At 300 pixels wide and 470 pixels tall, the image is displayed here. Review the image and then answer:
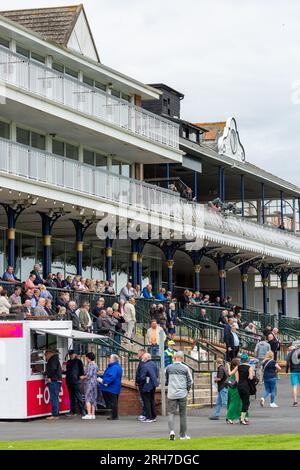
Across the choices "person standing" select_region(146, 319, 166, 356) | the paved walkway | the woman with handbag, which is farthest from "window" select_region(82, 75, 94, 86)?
the woman with handbag

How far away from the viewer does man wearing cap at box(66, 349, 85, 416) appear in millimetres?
30703

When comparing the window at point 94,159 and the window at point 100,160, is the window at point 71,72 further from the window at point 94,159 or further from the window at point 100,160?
the window at point 100,160

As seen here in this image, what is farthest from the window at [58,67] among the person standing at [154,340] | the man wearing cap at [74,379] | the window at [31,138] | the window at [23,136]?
the man wearing cap at [74,379]

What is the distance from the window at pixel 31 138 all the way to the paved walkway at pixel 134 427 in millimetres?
14885

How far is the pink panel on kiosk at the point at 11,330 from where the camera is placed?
29.4 m

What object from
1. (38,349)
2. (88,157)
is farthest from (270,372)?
(88,157)

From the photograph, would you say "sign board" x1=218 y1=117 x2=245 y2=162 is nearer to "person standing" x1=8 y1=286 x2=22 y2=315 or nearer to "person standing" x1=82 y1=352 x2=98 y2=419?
"person standing" x1=8 y1=286 x2=22 y2=315

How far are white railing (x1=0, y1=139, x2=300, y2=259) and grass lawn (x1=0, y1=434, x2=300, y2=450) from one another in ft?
52.8

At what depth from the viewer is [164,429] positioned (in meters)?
27.7

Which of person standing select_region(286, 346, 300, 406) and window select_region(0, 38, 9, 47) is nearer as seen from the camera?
person standing select_region(286, 346, 300, 406)

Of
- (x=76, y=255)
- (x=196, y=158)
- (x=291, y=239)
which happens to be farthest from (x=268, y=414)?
(x=291, y=239)

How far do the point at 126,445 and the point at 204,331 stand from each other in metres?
23.1

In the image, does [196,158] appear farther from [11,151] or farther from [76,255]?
[11,151]

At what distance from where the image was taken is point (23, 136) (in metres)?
44.4
